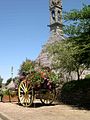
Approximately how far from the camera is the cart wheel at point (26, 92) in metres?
17.6

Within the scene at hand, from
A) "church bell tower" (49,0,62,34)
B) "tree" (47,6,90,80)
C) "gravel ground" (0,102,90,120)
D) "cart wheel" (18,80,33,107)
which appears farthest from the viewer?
"church bell tower" (49,0,62,34)

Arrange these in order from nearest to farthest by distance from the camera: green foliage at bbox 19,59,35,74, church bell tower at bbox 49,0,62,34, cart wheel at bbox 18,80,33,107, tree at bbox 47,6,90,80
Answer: tree at bbox 47,6,90,80 < cart wheel at bbox 18,80,33,107 < green foliage at bbox 19,59,35,74 < church bell tower at bbox 49,0,62,34

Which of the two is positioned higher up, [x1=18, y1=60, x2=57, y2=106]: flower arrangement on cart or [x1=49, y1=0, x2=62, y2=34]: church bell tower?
[x1=49, y1=0, x2=62, y2=34]: church bell tower

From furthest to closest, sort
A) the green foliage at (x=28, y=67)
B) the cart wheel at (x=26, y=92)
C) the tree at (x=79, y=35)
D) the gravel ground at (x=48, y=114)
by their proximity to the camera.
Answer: the green foliage at (x=28, y=67) → the cart wheel at (x=26, y=92) → the tree at (x=79, y=35) → the gravel ground at (x=48, y=114)

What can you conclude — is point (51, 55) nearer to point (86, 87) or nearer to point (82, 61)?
point (86, 87)

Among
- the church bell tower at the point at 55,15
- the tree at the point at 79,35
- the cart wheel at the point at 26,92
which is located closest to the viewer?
the tree at the point at 79,35

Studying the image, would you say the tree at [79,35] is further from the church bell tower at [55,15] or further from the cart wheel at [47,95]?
the church bell tower at [55,15]

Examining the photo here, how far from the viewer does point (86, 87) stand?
1902cm

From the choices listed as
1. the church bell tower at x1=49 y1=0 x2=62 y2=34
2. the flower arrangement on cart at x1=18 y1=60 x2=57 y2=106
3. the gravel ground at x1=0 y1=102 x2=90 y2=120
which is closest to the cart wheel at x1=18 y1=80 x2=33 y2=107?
the flower arrangement on cart at x1=18 y1=60 x2=57 y2=106

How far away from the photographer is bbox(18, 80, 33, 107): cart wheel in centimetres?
1762

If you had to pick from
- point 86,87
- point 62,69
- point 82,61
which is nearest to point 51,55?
point 62,69

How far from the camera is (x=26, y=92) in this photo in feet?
58.9

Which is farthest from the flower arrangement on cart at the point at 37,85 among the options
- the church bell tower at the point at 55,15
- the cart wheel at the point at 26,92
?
the church bell tower at the point at 55,15

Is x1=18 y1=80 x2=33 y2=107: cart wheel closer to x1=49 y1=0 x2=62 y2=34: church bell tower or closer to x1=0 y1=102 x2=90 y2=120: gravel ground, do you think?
x1=0 y1=102 x2=90 y2=120: gravel ground
